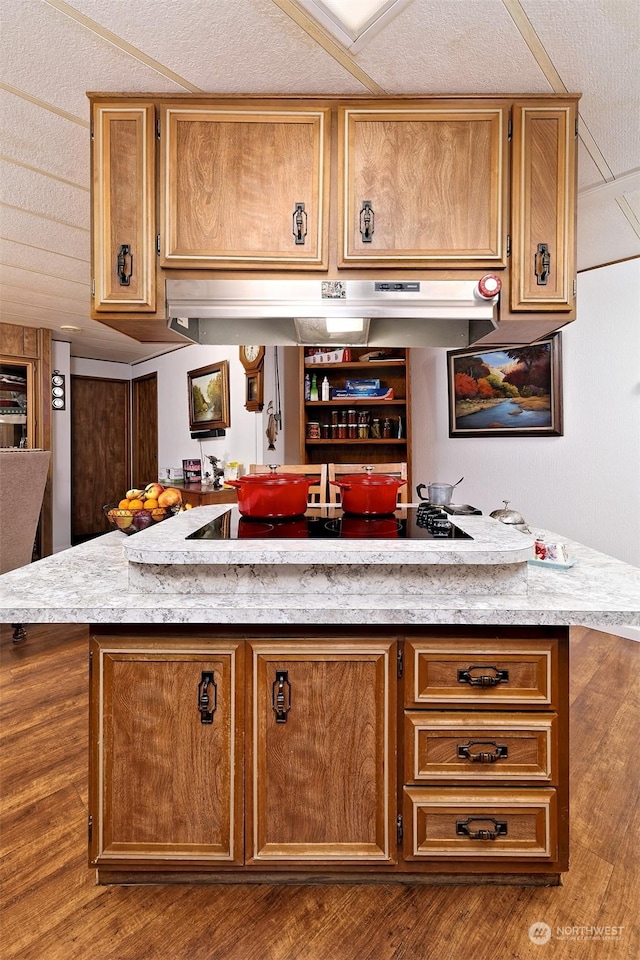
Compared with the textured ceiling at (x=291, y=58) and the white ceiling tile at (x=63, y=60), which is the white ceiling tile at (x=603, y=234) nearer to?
the textured ceiling at (x=291, y=58)

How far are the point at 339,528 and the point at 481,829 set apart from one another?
2.94 feet

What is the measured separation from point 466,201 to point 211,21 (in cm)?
94

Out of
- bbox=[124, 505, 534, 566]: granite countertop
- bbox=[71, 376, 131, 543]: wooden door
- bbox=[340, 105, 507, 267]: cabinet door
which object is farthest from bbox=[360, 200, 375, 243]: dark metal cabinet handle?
bbox=[71, 376, 131, 543]: wooden door

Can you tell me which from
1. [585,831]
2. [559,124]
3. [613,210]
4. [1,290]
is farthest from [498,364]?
[1,290]

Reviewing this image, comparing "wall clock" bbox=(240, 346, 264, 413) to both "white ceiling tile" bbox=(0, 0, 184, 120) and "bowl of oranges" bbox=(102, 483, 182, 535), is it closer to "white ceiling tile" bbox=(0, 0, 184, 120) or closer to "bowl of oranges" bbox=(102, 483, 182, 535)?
"bowl of oranges" bbox=(102, 483, 182, 535)

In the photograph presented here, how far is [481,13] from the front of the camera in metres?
1.42

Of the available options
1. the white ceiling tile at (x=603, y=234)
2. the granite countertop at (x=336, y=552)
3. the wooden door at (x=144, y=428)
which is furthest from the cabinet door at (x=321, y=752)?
the wooden door at (x=144, y=428)

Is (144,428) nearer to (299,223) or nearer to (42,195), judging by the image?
(42,195)

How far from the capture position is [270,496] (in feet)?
5.48

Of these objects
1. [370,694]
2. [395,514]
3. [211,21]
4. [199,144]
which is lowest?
[370,694]

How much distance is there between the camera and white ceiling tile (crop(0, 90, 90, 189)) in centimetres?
185

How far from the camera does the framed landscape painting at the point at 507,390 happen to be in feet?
11.2

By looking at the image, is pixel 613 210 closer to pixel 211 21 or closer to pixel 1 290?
pixel 211 21

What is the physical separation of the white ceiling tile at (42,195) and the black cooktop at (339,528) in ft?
6.03
